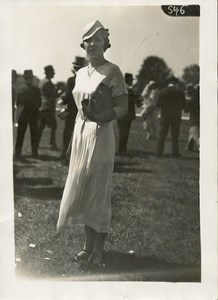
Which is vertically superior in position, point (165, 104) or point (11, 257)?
point (165, 104)

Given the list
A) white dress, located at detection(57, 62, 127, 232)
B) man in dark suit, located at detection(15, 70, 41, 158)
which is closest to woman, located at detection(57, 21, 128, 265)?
white dress, located at detection(57, 62, 127, 232)

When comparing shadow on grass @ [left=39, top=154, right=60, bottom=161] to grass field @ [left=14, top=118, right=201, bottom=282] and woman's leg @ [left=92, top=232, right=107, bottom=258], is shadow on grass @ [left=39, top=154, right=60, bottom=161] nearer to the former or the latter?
grass field @ [left=14, top=118, right=201, bottom=282]

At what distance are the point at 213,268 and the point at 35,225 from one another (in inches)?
18.1

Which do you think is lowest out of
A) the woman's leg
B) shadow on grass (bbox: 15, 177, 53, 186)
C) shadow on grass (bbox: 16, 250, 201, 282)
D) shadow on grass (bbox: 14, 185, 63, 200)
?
shadow on grass (bbox: 16, 250, 201, 282)

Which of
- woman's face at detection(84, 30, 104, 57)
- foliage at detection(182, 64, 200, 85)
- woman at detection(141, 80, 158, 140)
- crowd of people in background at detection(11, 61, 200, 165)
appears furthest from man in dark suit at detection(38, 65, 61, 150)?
foliage at detection(182, 64, 200, 85)

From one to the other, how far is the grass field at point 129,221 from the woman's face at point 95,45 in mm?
206

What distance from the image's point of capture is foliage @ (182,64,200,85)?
38.9 inches

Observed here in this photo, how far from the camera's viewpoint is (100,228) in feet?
3.22

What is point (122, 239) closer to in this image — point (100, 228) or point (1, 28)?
point (100, 228)

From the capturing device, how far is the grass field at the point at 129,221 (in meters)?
0.99

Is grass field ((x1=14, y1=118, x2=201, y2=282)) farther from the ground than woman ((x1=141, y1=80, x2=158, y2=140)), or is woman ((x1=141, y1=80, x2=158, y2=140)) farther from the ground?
woman ((x1=141, y1=80, x2=158, y2=140))

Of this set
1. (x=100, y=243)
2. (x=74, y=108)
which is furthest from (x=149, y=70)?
(x=100, y=243)

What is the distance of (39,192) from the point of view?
1004mm

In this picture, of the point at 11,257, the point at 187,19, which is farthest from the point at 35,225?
the point at 187,19
